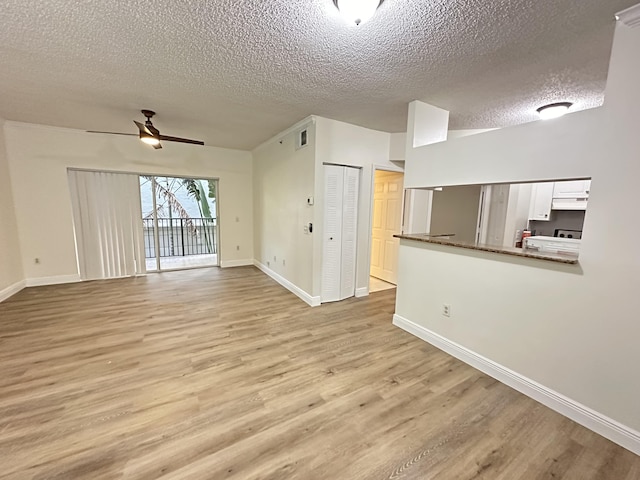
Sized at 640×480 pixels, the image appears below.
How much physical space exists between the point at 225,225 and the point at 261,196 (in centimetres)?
112

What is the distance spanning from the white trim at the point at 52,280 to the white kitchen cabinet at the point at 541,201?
26.3ft

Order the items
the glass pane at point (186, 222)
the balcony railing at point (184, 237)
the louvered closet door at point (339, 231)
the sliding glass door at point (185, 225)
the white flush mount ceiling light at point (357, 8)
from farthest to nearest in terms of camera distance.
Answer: the balcony railing at point (184, 237) → the glass pane at point (186, 222) → the sliding glass door at point (185, 225) → the louvered closet door at point (339, 231) → the white flush mount ceiling light at point (357, 8)

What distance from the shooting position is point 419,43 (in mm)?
1849

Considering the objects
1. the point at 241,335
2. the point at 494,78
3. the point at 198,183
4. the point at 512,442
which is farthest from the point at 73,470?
the point at 198,183

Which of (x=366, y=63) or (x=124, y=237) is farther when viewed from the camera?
(x=124, y=237)

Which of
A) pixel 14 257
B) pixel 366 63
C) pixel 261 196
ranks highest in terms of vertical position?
pixel 366 63

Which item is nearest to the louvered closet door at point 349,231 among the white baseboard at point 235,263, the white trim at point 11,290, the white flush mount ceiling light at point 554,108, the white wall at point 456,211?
the white wall at point 456,211

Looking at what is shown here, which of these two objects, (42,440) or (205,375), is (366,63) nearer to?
(205,375)

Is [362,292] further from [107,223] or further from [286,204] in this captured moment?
[107,223]

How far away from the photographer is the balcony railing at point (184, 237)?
6.73m

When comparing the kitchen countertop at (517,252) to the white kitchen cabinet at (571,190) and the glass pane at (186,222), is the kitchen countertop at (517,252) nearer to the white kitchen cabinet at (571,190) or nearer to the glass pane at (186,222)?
the white kitchen cabinet at (571,190)

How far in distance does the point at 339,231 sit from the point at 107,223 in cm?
425

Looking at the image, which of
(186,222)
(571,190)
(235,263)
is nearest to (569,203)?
(571,190)

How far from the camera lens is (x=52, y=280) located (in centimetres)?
441
